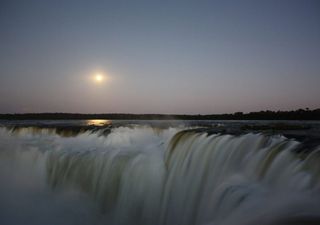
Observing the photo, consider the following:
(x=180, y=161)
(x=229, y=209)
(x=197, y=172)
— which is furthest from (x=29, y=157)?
(x=229, y=209)

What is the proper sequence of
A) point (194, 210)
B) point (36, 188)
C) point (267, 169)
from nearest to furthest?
point (267, 169) < point (194, 210) < point (36, 188)

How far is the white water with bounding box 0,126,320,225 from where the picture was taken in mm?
5742

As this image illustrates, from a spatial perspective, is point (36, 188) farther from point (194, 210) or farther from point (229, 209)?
point (229, 209)

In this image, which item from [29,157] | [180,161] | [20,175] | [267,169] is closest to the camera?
[267,169]

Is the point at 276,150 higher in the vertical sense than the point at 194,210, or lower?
higher

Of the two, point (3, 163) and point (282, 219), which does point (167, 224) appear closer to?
point (282, 219)

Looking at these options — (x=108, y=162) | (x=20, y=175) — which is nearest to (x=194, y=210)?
(x=108, y=162)

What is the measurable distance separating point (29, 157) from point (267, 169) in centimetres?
1377

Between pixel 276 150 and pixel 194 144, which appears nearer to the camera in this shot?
pixel 276 150

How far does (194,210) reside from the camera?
801 cm

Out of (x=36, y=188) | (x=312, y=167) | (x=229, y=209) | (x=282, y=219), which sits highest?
(x=312, y=167)

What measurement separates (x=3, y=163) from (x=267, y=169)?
15346 millimetres

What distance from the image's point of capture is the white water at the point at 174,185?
5.74 meters

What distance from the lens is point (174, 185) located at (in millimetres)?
9266
